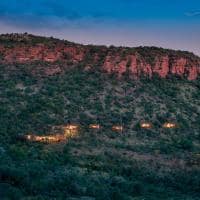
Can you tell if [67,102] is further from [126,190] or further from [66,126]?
[126,190]

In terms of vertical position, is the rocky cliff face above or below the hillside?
above

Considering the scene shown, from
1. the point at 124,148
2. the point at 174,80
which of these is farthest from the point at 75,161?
the point at 174,80

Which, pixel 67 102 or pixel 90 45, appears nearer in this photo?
pixel 67 102

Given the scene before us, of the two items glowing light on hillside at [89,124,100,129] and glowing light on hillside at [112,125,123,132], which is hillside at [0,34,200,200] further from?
glowing light on hillside at [89,124,100,129]

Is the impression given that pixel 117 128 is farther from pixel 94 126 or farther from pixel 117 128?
pixel 94 126

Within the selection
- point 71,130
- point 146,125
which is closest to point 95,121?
point 71,130

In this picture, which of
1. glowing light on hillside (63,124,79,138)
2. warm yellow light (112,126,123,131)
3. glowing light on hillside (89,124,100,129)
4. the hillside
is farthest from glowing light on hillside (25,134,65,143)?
warm yellow light (112,126,123,131)

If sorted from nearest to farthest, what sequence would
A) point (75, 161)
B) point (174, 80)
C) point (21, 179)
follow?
point (21, 179) → point (75, 161) → point (174, 80)
